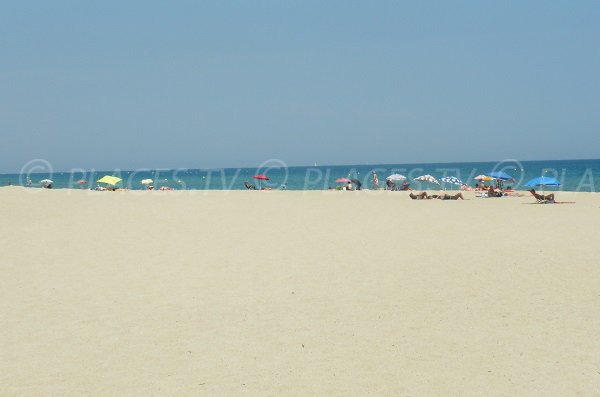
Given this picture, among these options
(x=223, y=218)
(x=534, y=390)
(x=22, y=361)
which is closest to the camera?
(x=534, y=390)

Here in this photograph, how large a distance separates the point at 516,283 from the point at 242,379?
5803mm

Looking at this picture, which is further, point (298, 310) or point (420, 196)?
point (420, 196)

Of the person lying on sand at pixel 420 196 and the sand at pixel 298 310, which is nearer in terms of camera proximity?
the sand at pixel 298 310

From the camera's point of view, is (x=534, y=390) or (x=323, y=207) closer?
(x=534, y=390)

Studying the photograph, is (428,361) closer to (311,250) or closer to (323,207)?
(311,250)

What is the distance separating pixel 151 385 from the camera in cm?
611

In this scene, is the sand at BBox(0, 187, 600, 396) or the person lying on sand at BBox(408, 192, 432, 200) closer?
the sand at BBox(0, 187, 600, 396)

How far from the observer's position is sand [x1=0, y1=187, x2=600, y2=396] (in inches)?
246

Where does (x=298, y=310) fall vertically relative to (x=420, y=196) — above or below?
above

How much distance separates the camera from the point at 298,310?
28.8 ft

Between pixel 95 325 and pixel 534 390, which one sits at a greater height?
pixel 534 390

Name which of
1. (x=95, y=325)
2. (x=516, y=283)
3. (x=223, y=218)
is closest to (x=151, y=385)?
(x=95, y=325)

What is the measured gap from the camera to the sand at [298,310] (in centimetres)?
624

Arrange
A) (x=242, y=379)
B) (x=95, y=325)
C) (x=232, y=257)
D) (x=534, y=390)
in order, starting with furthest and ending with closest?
(x=232, y=257)
(x=95, y=325)
(x=242, y=379)
(x=534, y=390)
